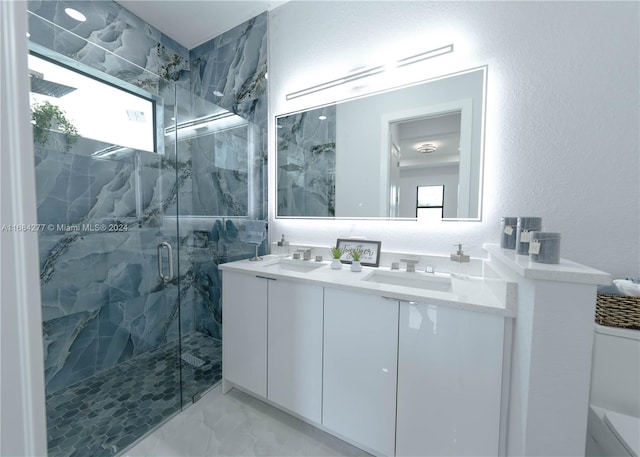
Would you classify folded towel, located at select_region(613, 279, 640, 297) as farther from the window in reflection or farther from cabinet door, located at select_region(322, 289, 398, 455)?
cabinet door, located at select_region(322, 289, 398, 455)

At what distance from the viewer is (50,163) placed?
156 cm

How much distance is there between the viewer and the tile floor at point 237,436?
130 cm

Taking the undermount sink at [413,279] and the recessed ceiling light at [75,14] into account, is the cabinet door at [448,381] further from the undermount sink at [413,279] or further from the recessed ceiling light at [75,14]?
the recessed ceiling light at [75,14]

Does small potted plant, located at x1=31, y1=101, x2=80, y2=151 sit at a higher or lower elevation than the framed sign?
higher

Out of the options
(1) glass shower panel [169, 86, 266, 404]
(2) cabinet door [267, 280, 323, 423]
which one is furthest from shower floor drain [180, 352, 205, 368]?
(2) cabinet door [267, 280, 323, 423]

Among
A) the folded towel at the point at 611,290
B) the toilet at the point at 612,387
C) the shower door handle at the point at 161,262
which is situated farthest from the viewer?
the shower door handle at the point at 161,262

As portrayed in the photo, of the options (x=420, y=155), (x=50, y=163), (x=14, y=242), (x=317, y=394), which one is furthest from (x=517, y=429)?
(x=50, y=163)

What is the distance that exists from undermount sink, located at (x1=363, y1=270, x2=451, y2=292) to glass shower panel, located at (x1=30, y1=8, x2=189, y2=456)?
59.5 inches

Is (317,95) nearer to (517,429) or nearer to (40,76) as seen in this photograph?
(40,76)

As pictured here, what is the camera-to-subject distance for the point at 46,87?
151cm

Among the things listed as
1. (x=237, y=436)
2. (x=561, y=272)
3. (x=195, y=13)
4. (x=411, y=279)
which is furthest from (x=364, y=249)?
(x=195, y=13)

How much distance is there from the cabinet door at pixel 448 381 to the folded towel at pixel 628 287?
0.57 meters

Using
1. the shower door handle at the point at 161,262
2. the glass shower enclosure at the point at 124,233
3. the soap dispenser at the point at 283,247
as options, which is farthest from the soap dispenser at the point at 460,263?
the shower door handle at the point at 161,262

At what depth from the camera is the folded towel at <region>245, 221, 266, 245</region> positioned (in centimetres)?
190
